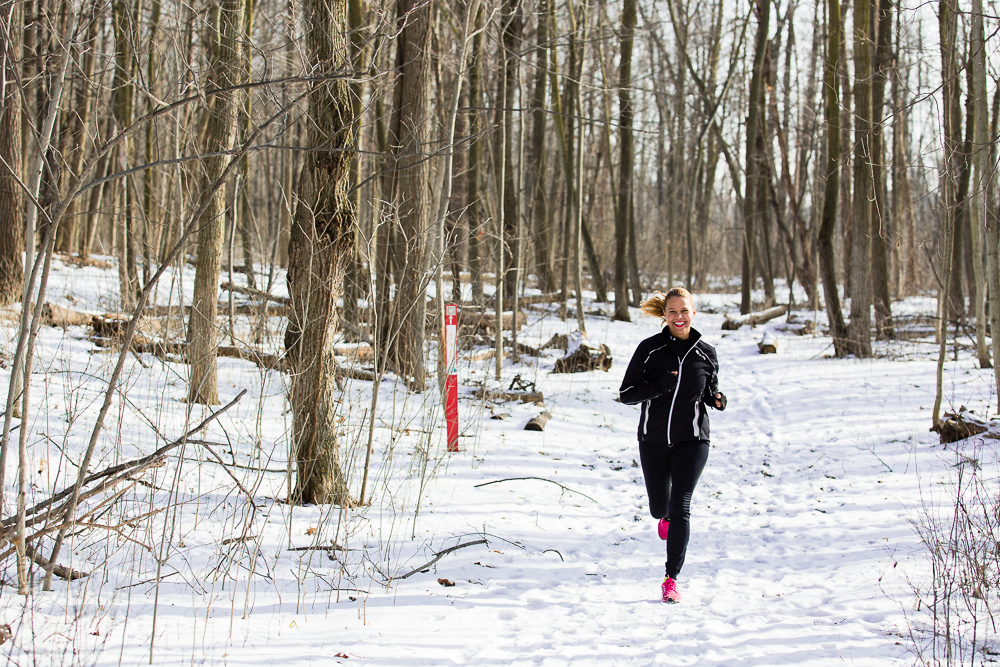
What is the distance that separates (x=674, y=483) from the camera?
414cm

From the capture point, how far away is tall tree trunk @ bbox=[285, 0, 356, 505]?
185 inches

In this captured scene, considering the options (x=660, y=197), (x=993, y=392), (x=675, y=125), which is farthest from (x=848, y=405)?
(x=660, y=197)

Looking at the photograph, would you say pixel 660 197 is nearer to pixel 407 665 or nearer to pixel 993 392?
pixel 993 392

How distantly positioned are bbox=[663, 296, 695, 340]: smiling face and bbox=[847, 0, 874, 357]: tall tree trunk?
9.37 metres

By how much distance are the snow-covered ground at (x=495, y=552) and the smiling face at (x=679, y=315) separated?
1516 millimetres

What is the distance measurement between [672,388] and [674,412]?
0.47 ft

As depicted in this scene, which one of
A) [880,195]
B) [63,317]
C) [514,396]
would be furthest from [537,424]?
[880,195]

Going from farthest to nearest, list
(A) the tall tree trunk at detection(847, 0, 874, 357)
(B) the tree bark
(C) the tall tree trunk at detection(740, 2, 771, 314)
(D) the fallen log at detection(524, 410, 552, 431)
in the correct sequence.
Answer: (C) the tall tree trunk at detection(740, 2, 771, 314)
(B) the tree bark
(A) the tall tree trunk at detection(847, 0, 874, 357)
(D) the fallen log at detection(524, 410, 552, 431)

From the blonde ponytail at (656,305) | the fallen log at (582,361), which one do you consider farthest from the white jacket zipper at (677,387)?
the fallen log at (582,361)

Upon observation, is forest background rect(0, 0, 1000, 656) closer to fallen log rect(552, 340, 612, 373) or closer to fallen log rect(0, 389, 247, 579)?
fallen log rect(0, 389, 247, 579)

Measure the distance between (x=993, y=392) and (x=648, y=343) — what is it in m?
6.40

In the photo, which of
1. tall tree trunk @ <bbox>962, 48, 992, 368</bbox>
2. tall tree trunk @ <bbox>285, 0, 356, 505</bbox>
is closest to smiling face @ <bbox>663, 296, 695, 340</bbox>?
tall tree trunk @ <bbox>285, 0, 356, 505</bbox>

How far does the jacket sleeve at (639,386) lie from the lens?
13.9ft

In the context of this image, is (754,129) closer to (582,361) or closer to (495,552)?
(582,361)
